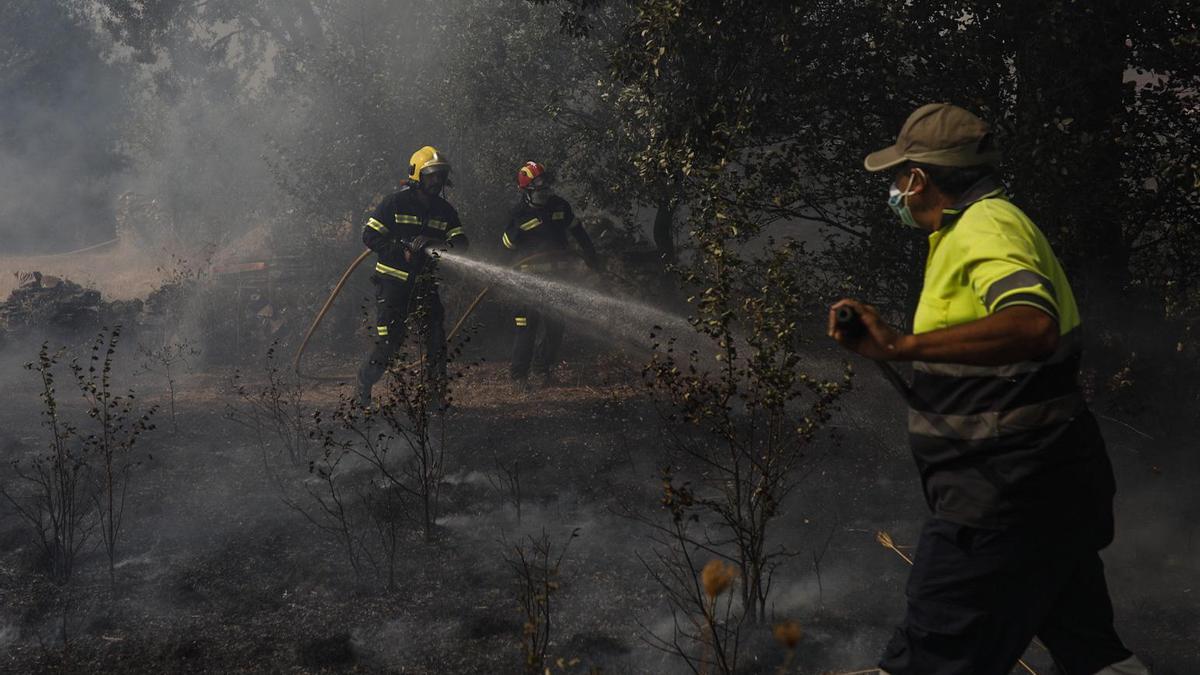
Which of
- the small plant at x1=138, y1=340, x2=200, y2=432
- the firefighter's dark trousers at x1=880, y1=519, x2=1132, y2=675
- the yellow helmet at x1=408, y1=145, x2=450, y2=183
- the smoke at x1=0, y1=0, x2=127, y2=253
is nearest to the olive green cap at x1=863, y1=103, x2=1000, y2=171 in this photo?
the firefighter's dark trousers at x1=880, y1=519, x2=1132, y2=675

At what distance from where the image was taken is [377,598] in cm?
485

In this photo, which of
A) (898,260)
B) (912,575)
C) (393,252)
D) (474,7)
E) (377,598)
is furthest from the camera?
(474,7)

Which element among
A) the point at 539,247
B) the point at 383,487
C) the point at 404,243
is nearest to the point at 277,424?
the point at 404,243

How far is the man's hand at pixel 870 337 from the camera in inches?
93.7

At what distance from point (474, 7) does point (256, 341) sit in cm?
473

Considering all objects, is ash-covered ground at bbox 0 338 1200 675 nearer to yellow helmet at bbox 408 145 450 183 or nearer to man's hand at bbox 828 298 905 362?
man's hand at bbox 828 298 905 362

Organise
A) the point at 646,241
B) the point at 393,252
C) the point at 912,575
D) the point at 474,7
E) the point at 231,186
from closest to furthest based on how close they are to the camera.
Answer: the point at 912,575 < the point at 393,252 < the point at 646,241 < the point at 474,7 < the point at 231,186

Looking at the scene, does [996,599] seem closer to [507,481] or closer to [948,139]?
[948,139]

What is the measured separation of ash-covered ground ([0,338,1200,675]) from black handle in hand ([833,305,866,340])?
1.92 m

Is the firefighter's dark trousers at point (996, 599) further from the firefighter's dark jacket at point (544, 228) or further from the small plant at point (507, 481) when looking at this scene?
the firefighter's dark jacket at point (544, 228)

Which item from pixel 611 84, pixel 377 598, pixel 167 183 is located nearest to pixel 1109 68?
pixel 611 84

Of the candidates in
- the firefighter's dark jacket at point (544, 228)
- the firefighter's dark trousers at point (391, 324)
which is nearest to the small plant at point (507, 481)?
the firefighter's dark trousers at point (391, 324)

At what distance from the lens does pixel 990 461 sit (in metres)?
2.50

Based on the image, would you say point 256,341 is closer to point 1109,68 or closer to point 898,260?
point 898,260
